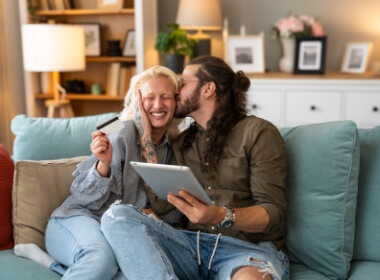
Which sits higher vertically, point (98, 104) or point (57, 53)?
point (57, 53)

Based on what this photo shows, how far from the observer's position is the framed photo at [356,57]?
348 centimetres

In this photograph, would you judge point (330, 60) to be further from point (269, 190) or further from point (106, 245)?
point (106, 245)

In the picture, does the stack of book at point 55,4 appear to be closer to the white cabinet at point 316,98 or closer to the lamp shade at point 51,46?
the lamp shade at point 51,46

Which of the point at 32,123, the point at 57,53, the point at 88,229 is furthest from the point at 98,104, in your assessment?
the point at 88,229

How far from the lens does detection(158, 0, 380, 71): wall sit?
3.61 meters

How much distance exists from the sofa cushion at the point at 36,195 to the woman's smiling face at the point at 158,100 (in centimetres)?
→ 41

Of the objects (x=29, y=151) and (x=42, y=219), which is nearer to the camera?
(x=42, y=219)

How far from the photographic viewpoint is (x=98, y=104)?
14.3 feet

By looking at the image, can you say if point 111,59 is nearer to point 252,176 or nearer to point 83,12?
→ point 83,12

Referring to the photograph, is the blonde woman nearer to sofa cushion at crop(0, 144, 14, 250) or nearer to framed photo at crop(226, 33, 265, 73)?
sofa cushion at crop(0, 144, 14, 250)

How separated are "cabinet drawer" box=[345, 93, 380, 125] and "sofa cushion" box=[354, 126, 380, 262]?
1588 mm

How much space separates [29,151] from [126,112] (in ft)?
1.53

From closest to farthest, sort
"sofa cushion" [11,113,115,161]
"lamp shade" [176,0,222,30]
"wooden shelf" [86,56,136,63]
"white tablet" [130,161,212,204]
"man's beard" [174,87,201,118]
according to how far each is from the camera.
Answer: "white tablet" [130,161,212,204] < "man's beard" [174,87,201,118] < "sofa cushion" [11,113,115,161] < "lamp shade" [176,0,222,30] < "wooden shelf" [86,56,136,63]

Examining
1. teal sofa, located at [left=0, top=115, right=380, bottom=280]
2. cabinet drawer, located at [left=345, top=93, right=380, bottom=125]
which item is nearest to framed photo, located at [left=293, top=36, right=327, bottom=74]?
cabinet drawer, located at [left=345, top=93, right=380, bottom=125]
